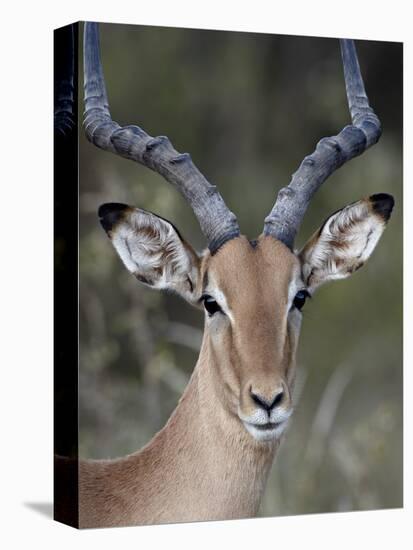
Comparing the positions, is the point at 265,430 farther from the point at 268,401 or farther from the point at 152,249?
the point at 152,249

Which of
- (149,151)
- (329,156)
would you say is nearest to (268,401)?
(149,151)

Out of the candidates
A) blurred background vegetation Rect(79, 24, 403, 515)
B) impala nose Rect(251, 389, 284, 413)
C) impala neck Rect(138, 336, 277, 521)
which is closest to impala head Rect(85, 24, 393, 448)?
impala nose Rect(251, 389, 284, 413)

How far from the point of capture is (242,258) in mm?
10406

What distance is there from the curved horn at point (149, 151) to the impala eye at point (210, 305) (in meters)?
0.38

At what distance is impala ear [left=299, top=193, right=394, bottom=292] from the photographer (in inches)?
424

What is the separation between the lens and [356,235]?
36.0ft

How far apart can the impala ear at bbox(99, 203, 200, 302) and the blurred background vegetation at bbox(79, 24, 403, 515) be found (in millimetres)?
430

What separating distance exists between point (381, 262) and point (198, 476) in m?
2.54

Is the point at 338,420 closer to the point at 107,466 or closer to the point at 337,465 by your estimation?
the point at 337,465

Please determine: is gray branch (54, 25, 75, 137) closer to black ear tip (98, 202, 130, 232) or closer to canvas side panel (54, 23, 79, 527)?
canvas side panel (54, 23, 79, 527)

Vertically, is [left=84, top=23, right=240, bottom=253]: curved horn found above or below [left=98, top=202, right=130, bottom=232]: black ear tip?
above

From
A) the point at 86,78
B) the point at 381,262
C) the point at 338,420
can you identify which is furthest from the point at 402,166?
the point at 86,78

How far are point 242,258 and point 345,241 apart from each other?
91 centimetres

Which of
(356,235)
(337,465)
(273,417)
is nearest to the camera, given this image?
(273,417)
